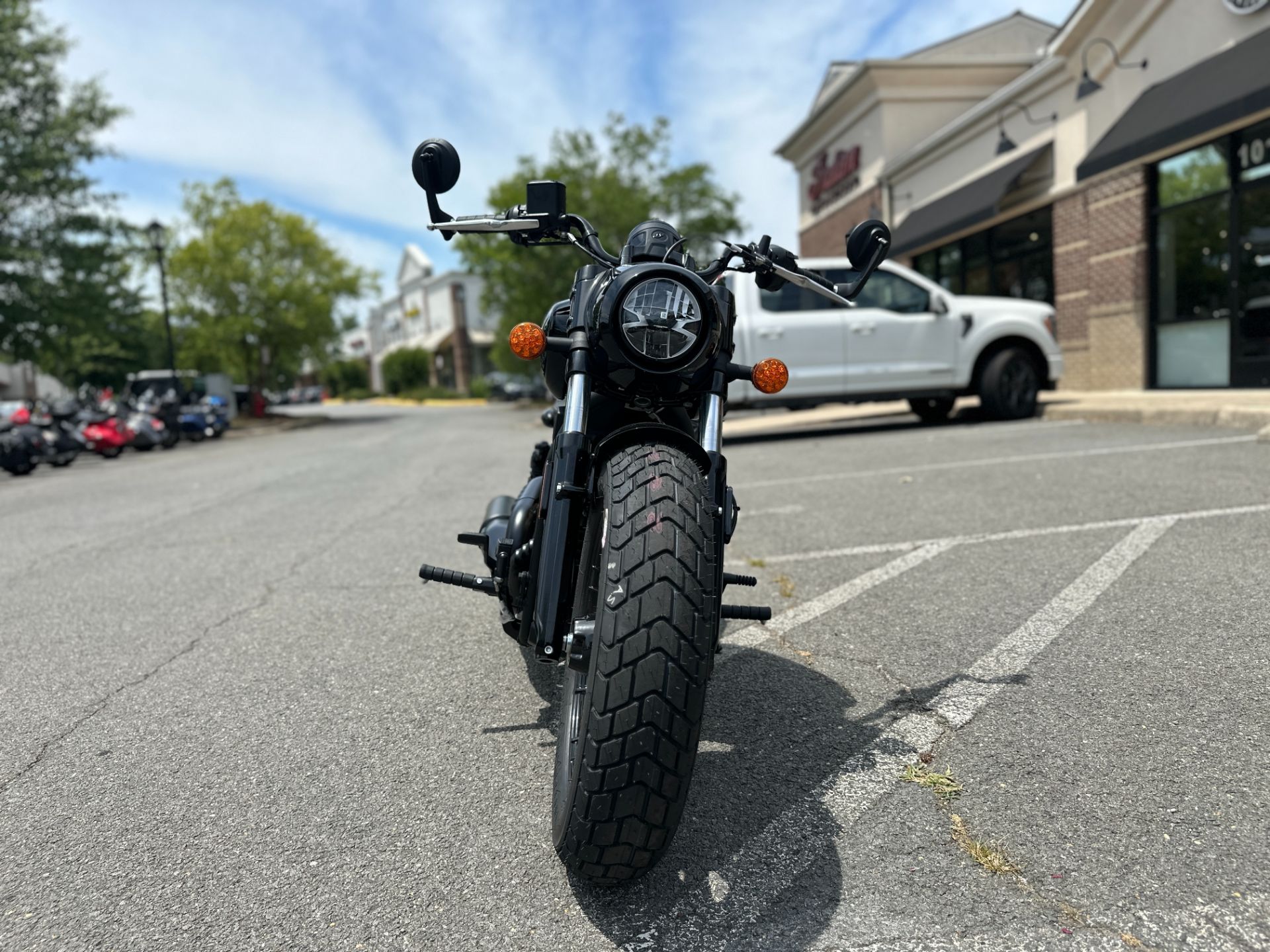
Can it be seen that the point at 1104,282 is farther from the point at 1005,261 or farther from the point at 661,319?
the point at 661,319

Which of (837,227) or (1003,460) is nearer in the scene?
(1003,460)

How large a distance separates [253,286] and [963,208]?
79.3ft

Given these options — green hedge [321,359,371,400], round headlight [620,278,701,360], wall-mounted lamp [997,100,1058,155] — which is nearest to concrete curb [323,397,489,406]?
green hedge [321,359,371,400]

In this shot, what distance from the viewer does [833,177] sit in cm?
2375

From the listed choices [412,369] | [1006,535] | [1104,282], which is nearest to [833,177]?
[1104,282]

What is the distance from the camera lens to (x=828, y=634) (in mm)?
3639

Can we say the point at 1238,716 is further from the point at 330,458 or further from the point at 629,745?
the point at 330,458

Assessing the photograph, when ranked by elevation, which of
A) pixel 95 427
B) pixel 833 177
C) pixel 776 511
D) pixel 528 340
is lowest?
pixel 776 511

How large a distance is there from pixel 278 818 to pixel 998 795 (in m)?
1.85

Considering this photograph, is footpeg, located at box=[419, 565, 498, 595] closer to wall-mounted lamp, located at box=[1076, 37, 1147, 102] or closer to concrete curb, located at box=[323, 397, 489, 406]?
wall-mounted lamp, located at box=[1076, 37, 1147, 102]

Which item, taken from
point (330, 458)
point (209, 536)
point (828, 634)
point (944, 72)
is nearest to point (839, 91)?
point (944, 72)

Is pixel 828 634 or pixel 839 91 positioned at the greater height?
pixel 839 91

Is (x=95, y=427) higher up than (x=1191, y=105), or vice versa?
(x=1191, y=105)

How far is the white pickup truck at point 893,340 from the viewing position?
1084 centimetres
